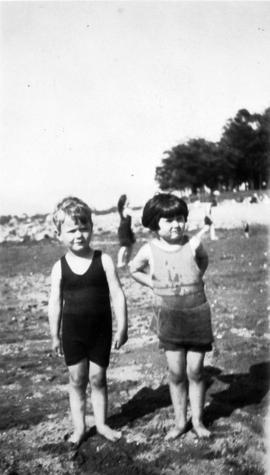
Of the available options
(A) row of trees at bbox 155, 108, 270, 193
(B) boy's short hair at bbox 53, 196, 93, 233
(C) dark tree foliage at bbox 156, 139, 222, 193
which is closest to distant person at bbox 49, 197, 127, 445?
(B) boy's short hair at bbox 53, 196, 93, 233

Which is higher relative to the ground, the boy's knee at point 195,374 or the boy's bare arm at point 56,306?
the boy's bare arm at point 56,306

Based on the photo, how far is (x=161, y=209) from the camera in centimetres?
350

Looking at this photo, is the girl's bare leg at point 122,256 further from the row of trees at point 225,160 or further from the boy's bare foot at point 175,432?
the row of trees at point 225,160

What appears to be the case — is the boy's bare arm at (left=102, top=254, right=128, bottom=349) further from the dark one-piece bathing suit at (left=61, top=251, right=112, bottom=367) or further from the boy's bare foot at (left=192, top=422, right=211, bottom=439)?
the boy's bare foot at (left=192, top=422, right=211, bottom=439)

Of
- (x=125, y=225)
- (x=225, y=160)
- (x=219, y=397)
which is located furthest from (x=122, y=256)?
(x=225, y=160)

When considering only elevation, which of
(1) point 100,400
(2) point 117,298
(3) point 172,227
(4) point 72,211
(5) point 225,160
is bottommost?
(1) point 100,400

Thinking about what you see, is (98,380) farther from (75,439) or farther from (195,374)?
(195,374)

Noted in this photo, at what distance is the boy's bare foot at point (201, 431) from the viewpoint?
346 cm

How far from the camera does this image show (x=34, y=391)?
4395 mm

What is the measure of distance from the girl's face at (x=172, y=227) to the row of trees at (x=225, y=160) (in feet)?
131

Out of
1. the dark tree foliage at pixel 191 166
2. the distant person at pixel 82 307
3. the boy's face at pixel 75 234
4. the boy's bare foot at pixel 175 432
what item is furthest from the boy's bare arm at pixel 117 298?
the dark tree foliage at pixel 191 166

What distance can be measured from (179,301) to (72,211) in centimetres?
87

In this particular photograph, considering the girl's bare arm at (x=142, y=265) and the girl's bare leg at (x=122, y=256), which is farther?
the girl's bare leg at (x=122, y=256)

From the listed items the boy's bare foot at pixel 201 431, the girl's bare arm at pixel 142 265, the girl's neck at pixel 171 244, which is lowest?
the boy's bare foot at pixel 201 431
